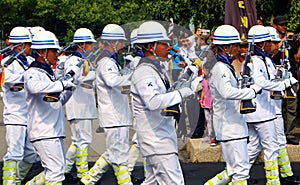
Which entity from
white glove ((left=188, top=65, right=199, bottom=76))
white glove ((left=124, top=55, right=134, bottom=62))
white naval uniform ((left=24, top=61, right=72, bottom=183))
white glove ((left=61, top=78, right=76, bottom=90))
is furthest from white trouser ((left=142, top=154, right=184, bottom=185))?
white glove ((left=124, top=55, right=134, bottom=62))

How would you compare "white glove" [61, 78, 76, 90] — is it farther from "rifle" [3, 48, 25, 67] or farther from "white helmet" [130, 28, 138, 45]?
"rifle" [3, 48, 25, 67]

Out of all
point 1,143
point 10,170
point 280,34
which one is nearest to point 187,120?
point 10,170

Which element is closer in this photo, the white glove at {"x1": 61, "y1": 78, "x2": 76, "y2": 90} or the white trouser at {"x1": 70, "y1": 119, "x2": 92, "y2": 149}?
the white glove at {"x1": 61, "y1": 78, "x2": 76, "y2": 90}

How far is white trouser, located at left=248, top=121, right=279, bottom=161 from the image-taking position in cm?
927

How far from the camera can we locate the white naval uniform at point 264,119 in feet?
29.8

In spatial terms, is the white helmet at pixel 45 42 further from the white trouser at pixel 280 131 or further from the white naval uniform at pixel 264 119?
the white trouser at pixel 280 131

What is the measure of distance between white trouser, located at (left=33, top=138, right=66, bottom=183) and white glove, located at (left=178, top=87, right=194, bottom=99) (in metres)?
1.61

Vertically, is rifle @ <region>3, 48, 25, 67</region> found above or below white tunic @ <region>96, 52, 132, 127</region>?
above

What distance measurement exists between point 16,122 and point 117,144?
1.29 m

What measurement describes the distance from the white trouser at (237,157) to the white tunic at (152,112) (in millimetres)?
1176

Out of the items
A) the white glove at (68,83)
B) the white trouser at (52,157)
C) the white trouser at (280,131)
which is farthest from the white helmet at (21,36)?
the white trouser at (280,131)

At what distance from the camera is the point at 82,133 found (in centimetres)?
1045

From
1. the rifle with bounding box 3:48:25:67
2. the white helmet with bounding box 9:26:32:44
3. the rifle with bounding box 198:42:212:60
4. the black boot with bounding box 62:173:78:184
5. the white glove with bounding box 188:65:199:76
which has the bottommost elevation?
the black boot with bounding box 62:173:78:184

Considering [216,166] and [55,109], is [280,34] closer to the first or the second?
[216,166]
